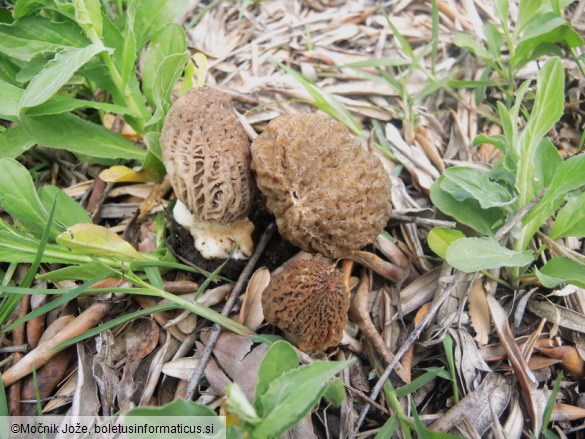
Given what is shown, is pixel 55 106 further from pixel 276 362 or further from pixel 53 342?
pixel 276 362

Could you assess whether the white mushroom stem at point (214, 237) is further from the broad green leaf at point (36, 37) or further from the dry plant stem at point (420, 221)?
the broad green leaf at point (36, 37)

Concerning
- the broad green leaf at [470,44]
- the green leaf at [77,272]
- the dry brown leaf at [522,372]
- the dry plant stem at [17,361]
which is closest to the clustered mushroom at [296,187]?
the green leaf at [77,272]

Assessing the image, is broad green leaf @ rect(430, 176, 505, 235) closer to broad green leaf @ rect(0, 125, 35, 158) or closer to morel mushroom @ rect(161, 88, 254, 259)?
morel mushroom @ rect(161, 88, 254, 259)

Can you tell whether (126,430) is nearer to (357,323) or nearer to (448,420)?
(357,323)

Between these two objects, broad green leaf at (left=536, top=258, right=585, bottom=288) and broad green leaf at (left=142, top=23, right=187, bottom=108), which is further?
broad green leaf at (left=142, top=23, right=187, bottom=108)

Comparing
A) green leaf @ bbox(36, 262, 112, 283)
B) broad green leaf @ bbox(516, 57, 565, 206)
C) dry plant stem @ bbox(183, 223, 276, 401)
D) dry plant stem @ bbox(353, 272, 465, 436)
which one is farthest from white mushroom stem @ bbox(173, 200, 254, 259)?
broad green leaf @ bbox(516, 57, 565, 206)

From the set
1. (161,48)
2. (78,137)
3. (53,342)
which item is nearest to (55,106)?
(78,137)
